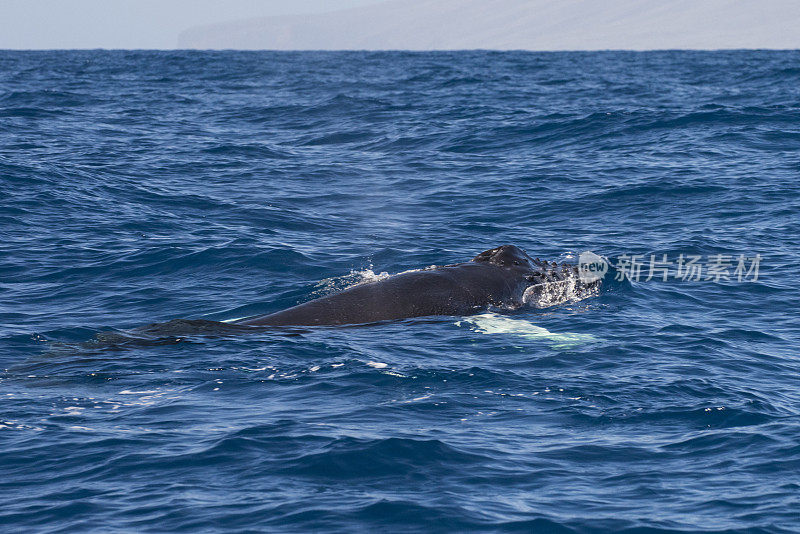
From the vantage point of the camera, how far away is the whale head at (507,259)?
56.3 ft

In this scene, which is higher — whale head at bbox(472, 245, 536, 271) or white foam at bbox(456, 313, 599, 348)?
whale head at bbox(472, 245, 536, 271)

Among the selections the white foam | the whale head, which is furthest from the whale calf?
the white foam

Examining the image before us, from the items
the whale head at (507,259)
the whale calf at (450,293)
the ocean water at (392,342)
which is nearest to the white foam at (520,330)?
the ocean water at (392,342)

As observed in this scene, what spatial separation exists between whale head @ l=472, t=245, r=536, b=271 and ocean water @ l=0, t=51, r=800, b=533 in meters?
1.19

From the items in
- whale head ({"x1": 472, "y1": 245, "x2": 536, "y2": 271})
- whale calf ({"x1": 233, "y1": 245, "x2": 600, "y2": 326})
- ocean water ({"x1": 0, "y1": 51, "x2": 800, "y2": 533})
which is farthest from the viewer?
whale head ({"x1": 472, "y1": 245, "x2": 536, "y2": 271})

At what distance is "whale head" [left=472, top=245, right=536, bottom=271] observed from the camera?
1716 centimetres

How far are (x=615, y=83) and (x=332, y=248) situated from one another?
4420 centimetres

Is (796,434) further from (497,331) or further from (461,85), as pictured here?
(461,85)

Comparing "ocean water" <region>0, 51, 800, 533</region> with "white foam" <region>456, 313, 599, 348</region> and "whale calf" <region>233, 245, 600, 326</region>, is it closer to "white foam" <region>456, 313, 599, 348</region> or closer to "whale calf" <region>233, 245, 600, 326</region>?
"white foam" <region>456, 313, 599, 348</region>

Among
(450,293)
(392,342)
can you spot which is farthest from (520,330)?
(392,342)

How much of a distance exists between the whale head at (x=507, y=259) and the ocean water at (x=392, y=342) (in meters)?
1.19

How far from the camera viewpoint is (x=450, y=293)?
15977mm

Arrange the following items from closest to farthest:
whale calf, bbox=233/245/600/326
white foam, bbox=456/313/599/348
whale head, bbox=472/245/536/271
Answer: white foam, bbox=456/313/599/348 → whale calf, bbox=233/245/600/326 → whale head, bbox=472/245/536/271

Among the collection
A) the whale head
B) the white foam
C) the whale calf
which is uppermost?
the whale head
